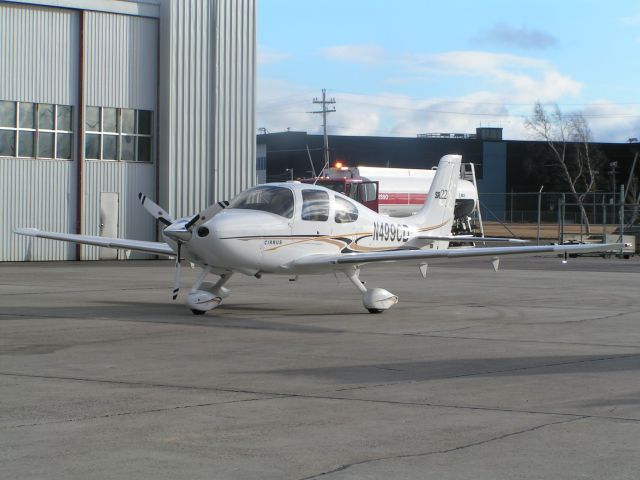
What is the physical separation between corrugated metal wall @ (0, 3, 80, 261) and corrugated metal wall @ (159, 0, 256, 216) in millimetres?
3425

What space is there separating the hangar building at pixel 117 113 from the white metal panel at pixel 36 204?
0.13 ft

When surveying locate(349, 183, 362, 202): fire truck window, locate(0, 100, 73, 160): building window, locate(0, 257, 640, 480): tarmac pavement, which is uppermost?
locate(0, 100, 73, 160): building window

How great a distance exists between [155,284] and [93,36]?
50.2 feet

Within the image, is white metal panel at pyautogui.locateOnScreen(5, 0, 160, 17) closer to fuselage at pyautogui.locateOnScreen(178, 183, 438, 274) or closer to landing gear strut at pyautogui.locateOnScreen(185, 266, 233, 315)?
fuselage at pyautogui.locateOnScreen(178, 183, 438, 274)

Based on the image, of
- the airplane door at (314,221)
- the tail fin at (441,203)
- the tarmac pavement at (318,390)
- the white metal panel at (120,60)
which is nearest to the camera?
the tarmac pavement at (318,390)

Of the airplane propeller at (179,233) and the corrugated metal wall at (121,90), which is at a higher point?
the corrugated metal wall at (121,90)

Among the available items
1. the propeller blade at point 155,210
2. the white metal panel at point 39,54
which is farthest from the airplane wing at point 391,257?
the white metal panel at point 39,54

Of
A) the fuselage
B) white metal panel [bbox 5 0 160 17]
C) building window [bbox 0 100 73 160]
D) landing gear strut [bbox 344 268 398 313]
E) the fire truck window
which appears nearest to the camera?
the fuselage

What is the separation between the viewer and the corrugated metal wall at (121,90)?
114 feet

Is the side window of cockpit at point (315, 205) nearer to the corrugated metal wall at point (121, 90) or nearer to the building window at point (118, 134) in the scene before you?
the corrugated metal wall at point (121, 90)

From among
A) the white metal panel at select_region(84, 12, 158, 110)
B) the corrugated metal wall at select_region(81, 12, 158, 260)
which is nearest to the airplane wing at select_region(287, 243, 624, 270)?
the corrugated metal wall at select_region(81, 12, 158, 260)

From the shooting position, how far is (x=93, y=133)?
35.2 meters

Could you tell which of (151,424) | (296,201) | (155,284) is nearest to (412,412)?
(151,424)

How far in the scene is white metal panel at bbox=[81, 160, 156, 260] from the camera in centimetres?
3481
